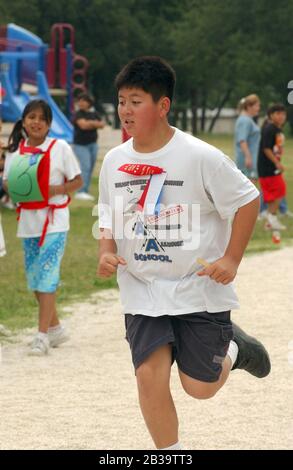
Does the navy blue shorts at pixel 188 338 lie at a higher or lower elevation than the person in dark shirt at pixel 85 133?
higher

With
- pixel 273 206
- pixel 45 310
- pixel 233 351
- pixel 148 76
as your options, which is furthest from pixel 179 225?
pixel 273 206

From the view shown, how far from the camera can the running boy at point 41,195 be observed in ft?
26.5

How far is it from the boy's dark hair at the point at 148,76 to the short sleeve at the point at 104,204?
390 millimetres

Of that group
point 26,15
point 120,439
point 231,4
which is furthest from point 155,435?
point 231,4

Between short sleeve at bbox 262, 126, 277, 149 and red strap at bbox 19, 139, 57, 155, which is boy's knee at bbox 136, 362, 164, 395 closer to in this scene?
red strap at bbox 19, 139, 57, 155

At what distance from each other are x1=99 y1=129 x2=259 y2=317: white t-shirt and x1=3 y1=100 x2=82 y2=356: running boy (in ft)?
10.1

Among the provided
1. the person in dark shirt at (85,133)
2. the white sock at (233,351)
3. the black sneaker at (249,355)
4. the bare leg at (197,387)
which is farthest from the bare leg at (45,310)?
the person in dark shirt at (85,133)

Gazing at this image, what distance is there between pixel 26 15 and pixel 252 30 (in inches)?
584

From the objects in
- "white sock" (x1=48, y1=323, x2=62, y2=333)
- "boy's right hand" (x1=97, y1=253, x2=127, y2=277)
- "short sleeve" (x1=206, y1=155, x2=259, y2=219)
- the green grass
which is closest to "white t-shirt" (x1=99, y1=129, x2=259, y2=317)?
"short sleeve" (x1=206, y1=155, x2=259, y2=219)

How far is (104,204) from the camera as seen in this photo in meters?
5.18

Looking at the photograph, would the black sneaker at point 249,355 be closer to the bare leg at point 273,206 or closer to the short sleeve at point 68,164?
the short sleeve at point 68,164

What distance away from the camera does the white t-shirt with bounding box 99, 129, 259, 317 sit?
194 inches

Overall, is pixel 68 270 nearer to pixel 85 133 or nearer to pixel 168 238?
pixel 168 238

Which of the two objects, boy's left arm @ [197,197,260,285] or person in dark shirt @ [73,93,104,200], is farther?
person in dark shirt @ [73,93,104,200]
